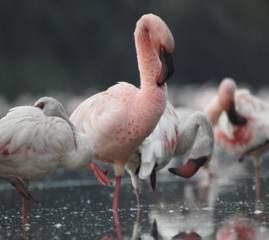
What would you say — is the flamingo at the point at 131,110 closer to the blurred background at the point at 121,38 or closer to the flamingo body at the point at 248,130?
the flamingo body at the point at 248,130

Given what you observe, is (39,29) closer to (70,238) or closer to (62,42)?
(62,42)

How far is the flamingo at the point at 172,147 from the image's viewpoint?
373 inches

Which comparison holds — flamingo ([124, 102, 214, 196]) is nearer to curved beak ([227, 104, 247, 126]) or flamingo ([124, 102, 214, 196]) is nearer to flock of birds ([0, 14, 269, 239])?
flock of birds ([0, 14, 269, 239])

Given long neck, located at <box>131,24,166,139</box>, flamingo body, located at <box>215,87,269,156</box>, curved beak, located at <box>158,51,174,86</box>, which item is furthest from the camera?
flamingo body, located at <box>215,87,269,156</box>

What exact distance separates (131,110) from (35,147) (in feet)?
3.72

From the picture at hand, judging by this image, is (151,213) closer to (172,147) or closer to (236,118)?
(172,147)

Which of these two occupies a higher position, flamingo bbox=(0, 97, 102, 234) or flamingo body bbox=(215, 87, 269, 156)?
flamingo body bbox=(215, 87, 269, 156)

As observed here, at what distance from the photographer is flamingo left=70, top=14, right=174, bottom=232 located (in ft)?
29.3

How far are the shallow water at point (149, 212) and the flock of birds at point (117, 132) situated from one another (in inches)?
8.9

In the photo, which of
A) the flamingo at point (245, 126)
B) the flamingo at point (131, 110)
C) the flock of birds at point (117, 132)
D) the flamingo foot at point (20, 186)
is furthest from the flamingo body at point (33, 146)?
the flamingo at point (245, 126)

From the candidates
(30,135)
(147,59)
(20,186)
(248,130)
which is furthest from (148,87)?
(248,130)

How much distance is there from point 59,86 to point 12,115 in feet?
82.8

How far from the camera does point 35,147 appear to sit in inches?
327

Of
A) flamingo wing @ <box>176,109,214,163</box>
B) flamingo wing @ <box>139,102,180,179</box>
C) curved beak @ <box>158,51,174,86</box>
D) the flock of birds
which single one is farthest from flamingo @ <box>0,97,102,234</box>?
flamingo wing @ <box>176,109,214,163</box>
